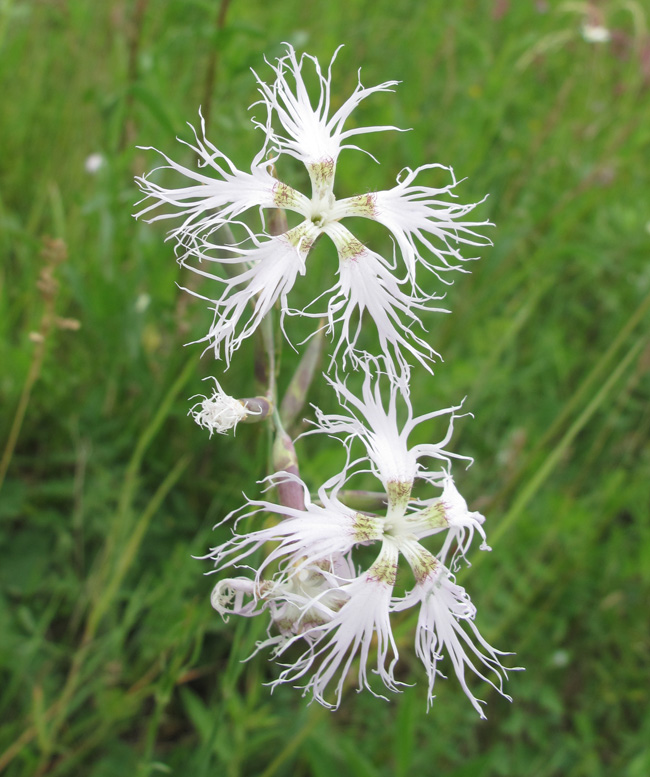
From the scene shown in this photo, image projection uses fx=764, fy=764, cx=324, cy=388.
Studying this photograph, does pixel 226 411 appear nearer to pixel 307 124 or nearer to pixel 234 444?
pixel 307 124

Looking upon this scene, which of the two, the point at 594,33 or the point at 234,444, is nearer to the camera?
the point at 234,444

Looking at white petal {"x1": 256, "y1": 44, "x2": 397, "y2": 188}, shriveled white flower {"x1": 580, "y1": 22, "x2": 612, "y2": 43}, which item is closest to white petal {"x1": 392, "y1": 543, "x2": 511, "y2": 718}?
white petal {"x1": 256, "y1": 44, "x2": 397, "y2": 188}

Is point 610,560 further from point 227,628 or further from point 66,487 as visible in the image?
point 66,487

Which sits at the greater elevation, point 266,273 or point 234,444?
point 266,273

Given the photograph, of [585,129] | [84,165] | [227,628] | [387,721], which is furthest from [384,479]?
[585,129]

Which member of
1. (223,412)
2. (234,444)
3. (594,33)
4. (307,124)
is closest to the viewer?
(223,412)

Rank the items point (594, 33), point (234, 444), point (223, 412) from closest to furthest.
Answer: point (223, 412), point (234, 444), point (594, 33)

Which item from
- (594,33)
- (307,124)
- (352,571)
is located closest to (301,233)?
(307,124)

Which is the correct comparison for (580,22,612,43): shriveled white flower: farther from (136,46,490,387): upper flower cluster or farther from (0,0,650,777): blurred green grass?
(136,46,490,387): upper flower cluster

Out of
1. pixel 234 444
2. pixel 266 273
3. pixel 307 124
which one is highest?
pixel 307 124
